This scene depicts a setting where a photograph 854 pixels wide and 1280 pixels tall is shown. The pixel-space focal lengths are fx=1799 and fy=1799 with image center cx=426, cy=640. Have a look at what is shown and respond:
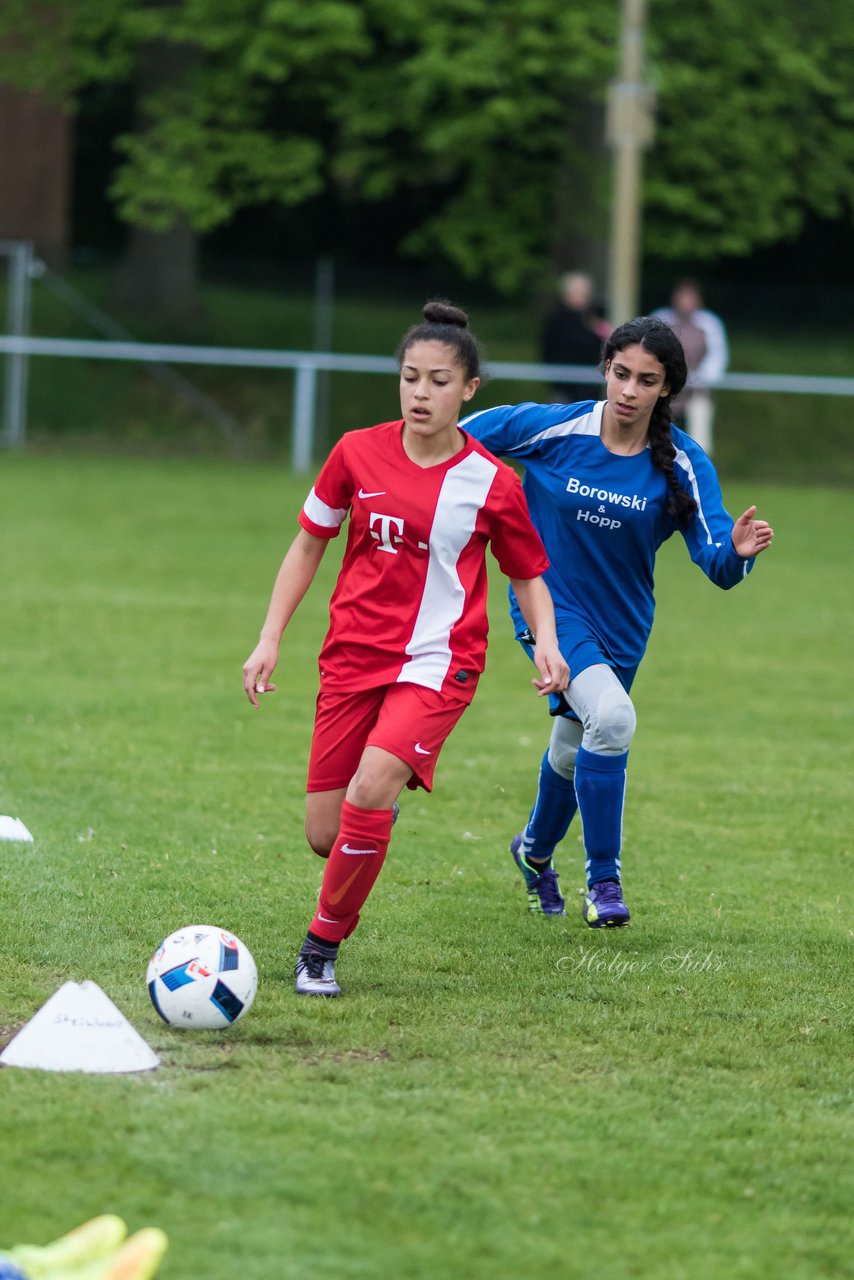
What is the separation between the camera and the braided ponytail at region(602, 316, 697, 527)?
5227 millimetres

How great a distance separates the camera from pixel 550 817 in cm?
569

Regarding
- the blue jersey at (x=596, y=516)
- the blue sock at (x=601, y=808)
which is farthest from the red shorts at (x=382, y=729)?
the blue jersey at (x=596, y=516)

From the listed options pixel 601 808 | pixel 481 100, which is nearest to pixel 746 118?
pixel 481 100

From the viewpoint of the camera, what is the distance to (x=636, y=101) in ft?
60.7

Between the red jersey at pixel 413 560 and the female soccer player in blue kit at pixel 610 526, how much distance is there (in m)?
0.61

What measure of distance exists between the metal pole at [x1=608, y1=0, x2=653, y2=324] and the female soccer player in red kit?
13.8m

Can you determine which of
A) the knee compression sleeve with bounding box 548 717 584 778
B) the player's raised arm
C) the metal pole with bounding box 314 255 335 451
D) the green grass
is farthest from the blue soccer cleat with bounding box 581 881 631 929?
the metal pole with bounding box 314 255 335 451

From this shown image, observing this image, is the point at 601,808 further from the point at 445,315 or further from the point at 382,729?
the point at 445,315

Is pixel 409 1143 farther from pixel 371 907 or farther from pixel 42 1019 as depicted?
pixel 371 907

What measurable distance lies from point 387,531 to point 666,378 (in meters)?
1.10

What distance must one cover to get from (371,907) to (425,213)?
2903 cm

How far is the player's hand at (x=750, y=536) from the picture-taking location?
5094 mm

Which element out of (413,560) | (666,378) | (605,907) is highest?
(666,378)

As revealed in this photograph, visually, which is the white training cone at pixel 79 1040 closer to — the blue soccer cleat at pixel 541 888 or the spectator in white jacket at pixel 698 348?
the blue soccer cleat at pixel 541 888
